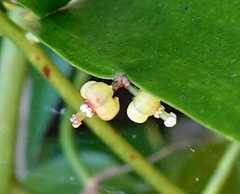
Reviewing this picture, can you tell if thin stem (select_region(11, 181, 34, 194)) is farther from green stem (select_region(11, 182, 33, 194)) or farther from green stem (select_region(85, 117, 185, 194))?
green stem (select_region(85, 117, 185, 194))

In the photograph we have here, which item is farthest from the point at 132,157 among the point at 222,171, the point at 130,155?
the point at 222,171

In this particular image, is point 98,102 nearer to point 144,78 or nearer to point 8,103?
point 144,78

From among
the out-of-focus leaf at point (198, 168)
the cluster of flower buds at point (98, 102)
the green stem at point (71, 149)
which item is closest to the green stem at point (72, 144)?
the green stem at point (71, 149)

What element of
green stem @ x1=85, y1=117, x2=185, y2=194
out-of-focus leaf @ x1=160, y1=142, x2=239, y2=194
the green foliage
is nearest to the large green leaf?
the green foliage

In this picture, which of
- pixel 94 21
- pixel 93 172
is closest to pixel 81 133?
pixel 93 172

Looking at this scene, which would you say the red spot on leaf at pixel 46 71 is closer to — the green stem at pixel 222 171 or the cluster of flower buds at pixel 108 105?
the cluster of flower buds at pixel 108 105

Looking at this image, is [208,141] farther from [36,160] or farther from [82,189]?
[36,160]
